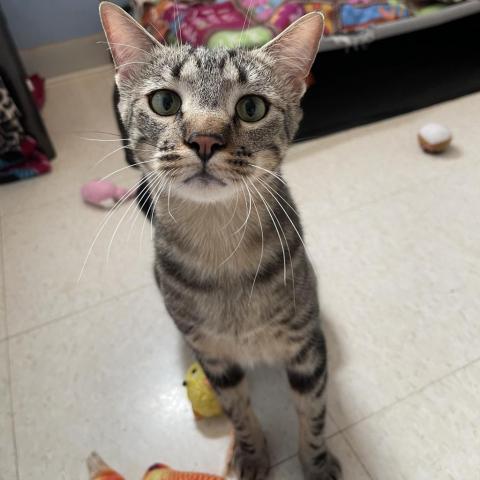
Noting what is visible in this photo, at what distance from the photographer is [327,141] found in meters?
1.89

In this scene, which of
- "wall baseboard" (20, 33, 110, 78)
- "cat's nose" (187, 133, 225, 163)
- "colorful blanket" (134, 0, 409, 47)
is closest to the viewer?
"cat's nose" (187, 133, 225, 163)

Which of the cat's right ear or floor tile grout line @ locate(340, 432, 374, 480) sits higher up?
the cat's right ear

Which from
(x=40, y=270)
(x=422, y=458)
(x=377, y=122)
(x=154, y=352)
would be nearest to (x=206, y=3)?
(x=377, y=122)

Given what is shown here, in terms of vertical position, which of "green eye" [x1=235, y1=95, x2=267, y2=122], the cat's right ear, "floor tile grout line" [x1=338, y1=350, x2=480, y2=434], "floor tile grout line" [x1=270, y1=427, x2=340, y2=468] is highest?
the cat's right ear

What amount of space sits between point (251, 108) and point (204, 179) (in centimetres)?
16

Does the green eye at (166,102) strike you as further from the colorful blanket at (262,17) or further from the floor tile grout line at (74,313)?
the colorful blanket at (262,17)

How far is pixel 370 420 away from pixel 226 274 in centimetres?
55

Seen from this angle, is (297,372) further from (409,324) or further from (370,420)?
(409,324)

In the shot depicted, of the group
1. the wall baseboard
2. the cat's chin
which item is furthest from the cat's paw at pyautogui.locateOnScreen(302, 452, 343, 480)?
the wall baseboard

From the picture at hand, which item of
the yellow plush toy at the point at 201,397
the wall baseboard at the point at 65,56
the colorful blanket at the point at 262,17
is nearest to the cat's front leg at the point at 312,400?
the yellow plush toy at the point at 201,397

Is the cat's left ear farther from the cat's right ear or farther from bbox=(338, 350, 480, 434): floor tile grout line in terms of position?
bbox=(338, 350, 480, 434): floor tile grout line

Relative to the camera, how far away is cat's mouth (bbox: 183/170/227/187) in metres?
0.66

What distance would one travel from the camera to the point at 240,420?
97cm

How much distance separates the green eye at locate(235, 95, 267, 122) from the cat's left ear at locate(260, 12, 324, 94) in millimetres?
110
